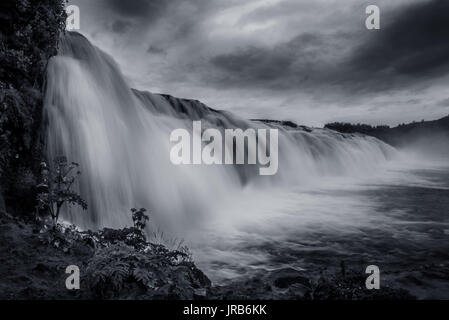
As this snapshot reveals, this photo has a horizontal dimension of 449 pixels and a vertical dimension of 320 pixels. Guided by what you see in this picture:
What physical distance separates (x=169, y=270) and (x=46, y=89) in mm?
6790

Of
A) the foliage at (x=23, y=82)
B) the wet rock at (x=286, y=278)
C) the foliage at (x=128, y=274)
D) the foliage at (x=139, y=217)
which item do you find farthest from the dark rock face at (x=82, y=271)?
the foliage at (x=23, y=82)

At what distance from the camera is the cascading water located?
29.1ft

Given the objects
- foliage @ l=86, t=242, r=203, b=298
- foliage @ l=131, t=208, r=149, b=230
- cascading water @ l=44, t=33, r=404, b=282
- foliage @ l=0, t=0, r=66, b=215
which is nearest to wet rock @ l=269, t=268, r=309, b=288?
foliage @ l=86, t=242, r=203, b=298

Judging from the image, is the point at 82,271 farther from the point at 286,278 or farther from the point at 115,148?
the point at 115,148

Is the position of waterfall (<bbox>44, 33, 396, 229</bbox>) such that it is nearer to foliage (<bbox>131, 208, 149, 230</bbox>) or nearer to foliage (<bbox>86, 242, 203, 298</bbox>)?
foliage (<bbox>131, 208, 149, 230</bbox>)

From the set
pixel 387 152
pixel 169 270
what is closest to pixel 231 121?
pixel 169 270

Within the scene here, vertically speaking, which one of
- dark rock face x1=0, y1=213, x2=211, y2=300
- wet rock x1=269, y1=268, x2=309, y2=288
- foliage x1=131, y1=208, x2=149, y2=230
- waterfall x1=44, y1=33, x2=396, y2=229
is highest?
waterfall x1=44, y1=33, x2=396, y2=229

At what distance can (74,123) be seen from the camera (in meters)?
9.01

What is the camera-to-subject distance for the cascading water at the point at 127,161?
888 cm

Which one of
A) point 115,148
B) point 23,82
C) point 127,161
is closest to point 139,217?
point 23,82

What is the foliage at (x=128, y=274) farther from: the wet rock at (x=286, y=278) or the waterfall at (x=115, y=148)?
the waterfall at (x=115, y=148)

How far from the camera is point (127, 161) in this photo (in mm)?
10750
